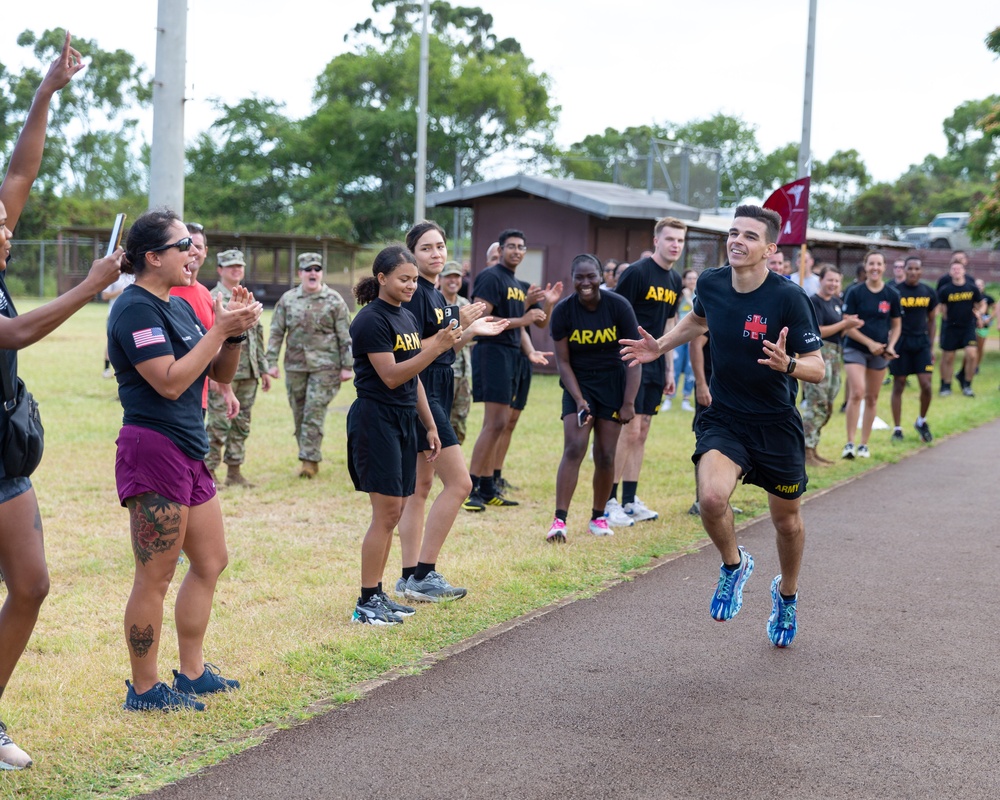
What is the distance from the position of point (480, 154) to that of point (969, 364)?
51335 mm

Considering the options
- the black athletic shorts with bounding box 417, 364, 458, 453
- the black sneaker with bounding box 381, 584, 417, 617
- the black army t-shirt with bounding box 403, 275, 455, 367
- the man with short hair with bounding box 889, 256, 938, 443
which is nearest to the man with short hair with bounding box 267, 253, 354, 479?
the black athletic shorts with bounding box 417, 364, 458, 453

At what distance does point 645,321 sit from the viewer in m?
8.84

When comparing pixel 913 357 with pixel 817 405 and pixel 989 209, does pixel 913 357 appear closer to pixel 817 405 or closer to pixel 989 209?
pixel 817 405

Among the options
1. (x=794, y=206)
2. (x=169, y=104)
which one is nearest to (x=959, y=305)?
(x=794, y=206)

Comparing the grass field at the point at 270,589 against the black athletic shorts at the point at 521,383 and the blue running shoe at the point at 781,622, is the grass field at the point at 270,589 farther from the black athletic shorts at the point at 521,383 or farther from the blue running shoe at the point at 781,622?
the blue running shoe at the point at 781,622

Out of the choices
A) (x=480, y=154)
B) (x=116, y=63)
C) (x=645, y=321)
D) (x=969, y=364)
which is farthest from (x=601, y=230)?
(x=116, y=63)

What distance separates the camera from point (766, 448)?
216 inches

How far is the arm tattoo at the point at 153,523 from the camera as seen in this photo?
14.4 feet

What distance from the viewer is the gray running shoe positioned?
6.34m

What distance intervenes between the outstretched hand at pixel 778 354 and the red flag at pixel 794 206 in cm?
851

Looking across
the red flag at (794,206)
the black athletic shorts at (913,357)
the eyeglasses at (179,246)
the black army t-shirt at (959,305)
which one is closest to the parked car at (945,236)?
the black army t-shirt at (959,305)

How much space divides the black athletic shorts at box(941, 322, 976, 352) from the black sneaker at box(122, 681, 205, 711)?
1627 centimetres

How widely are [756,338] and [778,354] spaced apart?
320 millimetres

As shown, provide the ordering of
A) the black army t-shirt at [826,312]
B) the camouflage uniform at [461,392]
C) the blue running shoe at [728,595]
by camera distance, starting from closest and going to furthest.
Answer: the blue running shoe at [728,595] < the camouflage uniform at [461,392] < the black army t-shirt at [826,312]
